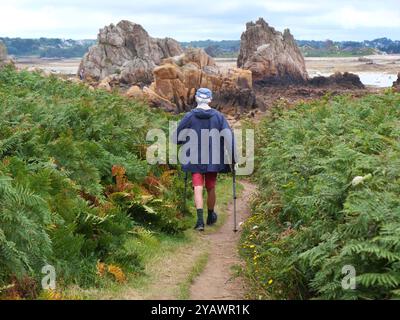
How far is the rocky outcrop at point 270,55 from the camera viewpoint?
6510 centimetres

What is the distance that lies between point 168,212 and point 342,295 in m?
5.40

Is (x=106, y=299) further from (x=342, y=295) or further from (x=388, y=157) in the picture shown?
(x=388, y=157)

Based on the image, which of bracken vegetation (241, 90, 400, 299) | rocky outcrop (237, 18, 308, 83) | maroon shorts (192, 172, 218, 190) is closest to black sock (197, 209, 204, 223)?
maroon shorts (192, 172, 218, 190)

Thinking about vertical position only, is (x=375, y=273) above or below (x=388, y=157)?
below

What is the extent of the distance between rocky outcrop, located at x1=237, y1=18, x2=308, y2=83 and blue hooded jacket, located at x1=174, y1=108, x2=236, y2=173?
53.3 metres

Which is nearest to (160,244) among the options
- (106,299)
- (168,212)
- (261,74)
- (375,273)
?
(168,212)

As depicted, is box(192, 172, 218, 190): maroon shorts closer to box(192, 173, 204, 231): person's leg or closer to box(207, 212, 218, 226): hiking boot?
box(192, 173, 204, 231): person's leg

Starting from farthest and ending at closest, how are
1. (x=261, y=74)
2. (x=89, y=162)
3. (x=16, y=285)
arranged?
(x=261, y=74) → (x=89, y=162) → (x=16, y=285)

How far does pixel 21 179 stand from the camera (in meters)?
7.66

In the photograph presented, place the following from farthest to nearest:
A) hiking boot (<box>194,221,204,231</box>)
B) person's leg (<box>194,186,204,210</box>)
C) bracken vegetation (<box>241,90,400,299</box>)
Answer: hiking boot (<box>194,221,204,231</box>) < person's leg (<box>194,186,204,210</box>) < bracken vegetation (<box>241,90,400,299</box>)

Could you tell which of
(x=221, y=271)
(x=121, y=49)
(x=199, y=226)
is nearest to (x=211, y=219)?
(x=199, y=226)

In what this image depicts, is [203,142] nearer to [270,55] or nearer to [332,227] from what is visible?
[332,227]

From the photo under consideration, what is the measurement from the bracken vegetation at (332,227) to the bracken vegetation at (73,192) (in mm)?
1731

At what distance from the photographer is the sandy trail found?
7.68m
